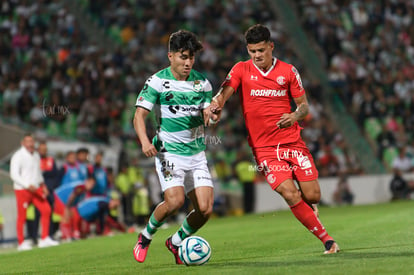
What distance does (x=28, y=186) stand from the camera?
15.6 meters

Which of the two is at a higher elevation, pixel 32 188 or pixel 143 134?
pixel 143 134

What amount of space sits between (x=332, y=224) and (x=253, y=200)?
28.2 ft

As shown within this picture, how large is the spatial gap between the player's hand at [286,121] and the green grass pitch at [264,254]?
1.45m

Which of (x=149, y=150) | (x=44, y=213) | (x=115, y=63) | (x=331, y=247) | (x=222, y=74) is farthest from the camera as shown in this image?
(x=222, y=74)

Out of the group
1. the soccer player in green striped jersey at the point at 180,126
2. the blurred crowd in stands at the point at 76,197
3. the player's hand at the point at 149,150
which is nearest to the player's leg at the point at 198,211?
the soccer player in green striped jersey at the point at 180,126

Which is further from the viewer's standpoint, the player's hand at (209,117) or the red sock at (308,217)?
the red sock at (308,217)

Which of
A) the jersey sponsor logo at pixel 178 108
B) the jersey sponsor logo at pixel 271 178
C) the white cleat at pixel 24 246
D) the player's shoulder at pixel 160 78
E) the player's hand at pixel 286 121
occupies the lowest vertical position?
the white cleat at pixel 24 246

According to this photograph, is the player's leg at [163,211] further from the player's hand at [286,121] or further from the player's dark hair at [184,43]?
the player's dark hair at [184,43]

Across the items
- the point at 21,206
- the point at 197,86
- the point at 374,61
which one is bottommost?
the point at 21,206

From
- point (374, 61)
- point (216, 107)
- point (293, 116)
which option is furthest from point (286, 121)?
point (374, 61)

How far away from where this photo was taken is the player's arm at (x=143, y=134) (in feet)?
27.2

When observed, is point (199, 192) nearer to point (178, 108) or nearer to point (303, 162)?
point (178, 108)

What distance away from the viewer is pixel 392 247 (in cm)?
942

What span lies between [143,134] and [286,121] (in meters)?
1.55
